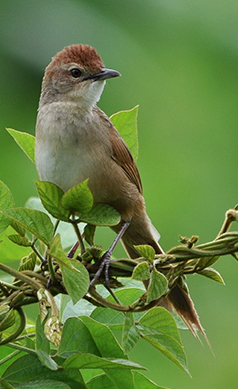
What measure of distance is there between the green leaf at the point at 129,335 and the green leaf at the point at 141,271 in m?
0.10

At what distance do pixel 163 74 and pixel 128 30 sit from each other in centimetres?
61

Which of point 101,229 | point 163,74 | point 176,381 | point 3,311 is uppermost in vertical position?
point 163,74

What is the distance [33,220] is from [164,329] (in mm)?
439

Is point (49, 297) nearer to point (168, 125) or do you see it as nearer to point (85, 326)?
point (85, 326)

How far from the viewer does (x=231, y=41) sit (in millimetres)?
4199

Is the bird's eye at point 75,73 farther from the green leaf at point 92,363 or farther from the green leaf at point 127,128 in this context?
the green leaf at point 92,363

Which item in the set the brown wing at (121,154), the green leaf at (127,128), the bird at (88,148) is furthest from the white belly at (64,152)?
the green leaf at (127,128)

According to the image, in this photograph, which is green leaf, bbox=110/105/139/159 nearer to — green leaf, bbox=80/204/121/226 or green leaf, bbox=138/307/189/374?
green leaf, bbox=80/204/121/226

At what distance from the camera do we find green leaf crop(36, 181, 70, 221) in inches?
58.1

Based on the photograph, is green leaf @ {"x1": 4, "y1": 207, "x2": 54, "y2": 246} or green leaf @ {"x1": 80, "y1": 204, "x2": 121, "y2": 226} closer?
green leaf @ {"x1": 4, "y1": 207, "x2": 54, "y2": 246}

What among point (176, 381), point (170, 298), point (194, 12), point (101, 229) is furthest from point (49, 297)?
point (194, 12)

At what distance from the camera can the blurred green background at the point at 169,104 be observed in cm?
373

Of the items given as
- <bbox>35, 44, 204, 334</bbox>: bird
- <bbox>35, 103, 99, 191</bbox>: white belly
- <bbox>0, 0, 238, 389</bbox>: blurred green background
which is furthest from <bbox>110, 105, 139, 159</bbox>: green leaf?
<bbox>0, 0, 238, 389</bbox>: blurred green background

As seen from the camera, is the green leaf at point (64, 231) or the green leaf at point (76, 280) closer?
the green leaf at point (76, 280)
